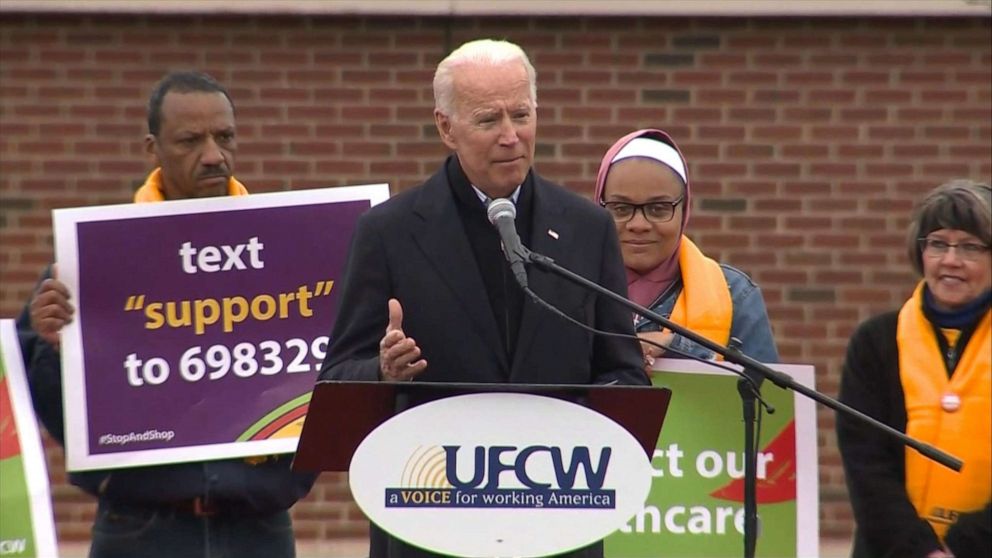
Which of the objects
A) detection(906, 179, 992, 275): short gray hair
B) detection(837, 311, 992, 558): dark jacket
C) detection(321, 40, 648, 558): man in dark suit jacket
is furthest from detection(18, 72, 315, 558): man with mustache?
detection(906, 179, 992, 275): short gray hair

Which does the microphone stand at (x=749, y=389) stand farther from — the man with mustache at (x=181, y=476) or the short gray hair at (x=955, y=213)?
the man with mustache at (x=181, y=476)

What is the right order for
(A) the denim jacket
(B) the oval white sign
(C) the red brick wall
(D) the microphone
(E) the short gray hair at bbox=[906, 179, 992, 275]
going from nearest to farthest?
(B) the oval white sign < (D) the microphone < (A) the denim jacket < (E) the short gray hair at bbox=[906, 179, 992, 275] < (C) the red brick wall

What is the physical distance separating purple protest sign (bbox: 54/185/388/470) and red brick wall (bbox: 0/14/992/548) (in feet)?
11.9

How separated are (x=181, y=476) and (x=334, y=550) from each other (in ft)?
12.6

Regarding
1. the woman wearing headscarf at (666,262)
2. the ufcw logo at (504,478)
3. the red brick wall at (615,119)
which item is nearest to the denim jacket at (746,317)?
the woman wearing headscarf at (666,262)

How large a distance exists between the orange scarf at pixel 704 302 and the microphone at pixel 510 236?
1084 mm

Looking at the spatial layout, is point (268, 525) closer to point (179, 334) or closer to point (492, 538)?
point (179, 334)

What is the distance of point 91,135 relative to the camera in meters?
8.56

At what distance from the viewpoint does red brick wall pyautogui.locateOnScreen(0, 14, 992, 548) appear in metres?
8.54

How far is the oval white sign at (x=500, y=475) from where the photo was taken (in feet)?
11.9

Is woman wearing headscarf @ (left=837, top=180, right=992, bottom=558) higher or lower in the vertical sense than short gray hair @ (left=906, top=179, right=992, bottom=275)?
lower

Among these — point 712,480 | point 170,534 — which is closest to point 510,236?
point 712,480

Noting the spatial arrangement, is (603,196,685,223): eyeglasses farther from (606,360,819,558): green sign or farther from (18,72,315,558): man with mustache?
(18,72,315,558): man with mustache

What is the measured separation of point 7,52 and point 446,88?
491 centimetres
